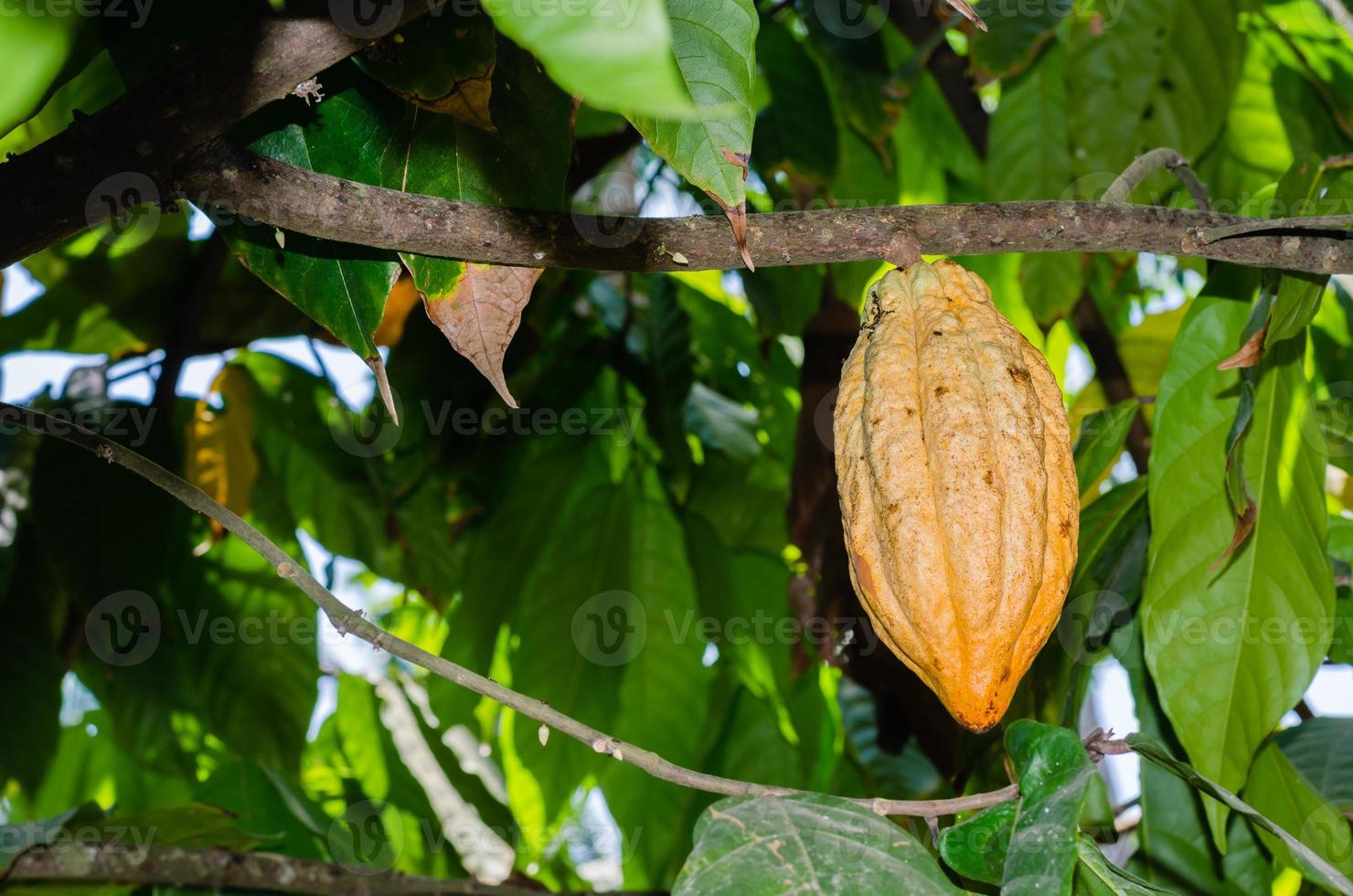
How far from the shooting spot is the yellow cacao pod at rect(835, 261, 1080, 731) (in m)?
0.58

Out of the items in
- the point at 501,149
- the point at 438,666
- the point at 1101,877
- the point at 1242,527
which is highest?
the point at 501,149

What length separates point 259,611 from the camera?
1.71 m

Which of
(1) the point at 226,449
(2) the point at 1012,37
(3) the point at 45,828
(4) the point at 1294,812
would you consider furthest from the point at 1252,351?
(1) the point at 226,449

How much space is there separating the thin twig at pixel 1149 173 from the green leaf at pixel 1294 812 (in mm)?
496

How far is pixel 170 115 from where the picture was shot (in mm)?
487

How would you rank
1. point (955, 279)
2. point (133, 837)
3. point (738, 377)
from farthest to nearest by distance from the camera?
point (738, 377) → point (133, 837) → point (955, 279)

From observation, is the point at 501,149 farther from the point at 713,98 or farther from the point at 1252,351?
the point at 1252,351

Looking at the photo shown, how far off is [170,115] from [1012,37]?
3.98 ft

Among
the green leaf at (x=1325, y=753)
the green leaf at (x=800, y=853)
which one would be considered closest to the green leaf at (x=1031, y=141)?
the green leaf at (x=1325, y=753)

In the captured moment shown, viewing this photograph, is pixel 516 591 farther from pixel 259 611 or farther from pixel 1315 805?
pixel 1315 805

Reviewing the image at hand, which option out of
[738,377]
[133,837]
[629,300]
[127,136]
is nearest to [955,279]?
[127,136]

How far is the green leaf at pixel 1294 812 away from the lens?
0.97m

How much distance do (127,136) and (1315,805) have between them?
1047mm

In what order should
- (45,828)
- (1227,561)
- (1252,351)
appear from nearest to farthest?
(1252,351), (1227,561), (45,828)
